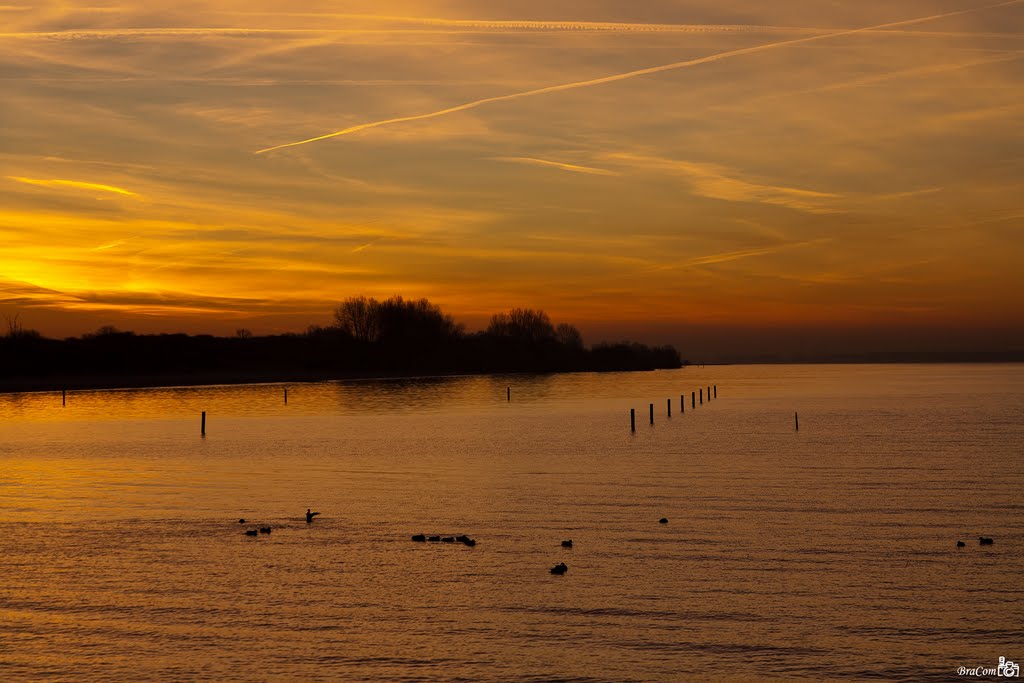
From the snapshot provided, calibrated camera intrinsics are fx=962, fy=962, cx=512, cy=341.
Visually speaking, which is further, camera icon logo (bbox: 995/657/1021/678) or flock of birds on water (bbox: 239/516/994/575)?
flock of birds on water (bbox: 239/516/994/575)

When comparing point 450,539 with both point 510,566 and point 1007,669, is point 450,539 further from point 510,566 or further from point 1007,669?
point 1007,669

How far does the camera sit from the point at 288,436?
75562mm

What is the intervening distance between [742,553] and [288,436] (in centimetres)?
5386

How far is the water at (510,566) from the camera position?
60.4 ft

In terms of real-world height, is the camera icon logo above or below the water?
below

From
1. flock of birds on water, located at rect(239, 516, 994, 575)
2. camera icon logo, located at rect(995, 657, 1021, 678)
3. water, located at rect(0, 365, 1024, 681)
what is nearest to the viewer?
camera icon logo, located at rect(995, 657, 1021, 678)

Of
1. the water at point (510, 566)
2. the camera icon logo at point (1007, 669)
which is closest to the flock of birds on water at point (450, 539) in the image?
the water at point (510, 566)

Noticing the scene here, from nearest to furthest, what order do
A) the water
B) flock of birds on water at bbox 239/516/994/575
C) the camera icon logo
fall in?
the camera icon logo < the water < flock of birds on water at bbox 239/516/994/575

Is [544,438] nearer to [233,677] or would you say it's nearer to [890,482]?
[890,482]

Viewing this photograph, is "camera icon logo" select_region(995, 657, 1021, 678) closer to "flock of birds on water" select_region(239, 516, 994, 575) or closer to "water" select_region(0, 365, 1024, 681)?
"water" select_region(0, 365, 1024, 681)

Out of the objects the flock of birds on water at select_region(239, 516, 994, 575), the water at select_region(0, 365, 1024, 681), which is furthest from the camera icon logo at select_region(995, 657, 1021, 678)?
the flock of birds on water at select_region(239, 516, 994, 575)

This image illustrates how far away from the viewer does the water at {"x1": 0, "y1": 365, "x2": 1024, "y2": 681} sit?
1842 cm

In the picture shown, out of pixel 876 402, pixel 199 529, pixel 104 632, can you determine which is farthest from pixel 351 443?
pixel 876 402

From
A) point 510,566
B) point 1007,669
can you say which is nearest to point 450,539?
point 510,566
